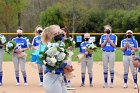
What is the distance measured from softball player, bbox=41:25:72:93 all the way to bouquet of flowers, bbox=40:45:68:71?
0.15 meters

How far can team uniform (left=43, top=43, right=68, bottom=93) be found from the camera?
8773 millimetres

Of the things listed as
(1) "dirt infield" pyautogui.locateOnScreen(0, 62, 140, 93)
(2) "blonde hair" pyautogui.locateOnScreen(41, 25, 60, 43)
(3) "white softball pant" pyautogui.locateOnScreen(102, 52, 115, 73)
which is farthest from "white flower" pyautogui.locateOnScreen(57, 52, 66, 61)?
(3) "white softball pant" pyautogui.locateOnScreen(102, 52, 115, 73)

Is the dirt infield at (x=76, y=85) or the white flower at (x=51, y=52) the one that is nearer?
the white flower at (x=51, y=52)

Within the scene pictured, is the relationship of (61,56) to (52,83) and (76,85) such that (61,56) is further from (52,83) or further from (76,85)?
(76,85)

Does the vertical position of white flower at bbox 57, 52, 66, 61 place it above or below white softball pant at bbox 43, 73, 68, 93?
above

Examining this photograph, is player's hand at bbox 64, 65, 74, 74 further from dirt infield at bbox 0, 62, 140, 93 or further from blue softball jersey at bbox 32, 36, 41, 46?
blue softball jersey at bbox 32, 36, 41, 46

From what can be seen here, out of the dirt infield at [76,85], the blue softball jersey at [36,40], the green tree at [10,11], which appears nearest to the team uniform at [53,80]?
the dirt infield at [76,85]

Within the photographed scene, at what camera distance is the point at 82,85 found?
15266 mm

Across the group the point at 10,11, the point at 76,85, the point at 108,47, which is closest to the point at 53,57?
the point at 108,47

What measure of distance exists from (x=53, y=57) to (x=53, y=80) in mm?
500

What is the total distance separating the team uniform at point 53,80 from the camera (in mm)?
8773

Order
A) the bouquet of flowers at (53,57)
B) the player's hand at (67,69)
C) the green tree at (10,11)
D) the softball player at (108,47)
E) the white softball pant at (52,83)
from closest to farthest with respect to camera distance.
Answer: the bouquet of flowers at (53,57) < the white softball pant at (52,83) < the player's hand at (67,69) < the softball player at (108,47) < the green tree at (10,11)

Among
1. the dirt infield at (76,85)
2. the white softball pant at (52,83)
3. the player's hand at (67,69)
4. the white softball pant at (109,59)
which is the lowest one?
the dirt infield at (76,85)

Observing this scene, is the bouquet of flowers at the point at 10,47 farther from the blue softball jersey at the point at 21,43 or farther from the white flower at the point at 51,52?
the white flower at the point at 51,52
